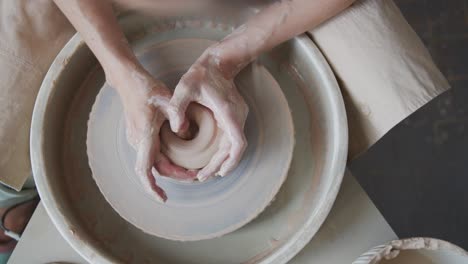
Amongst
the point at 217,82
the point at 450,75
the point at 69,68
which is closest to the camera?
the point at 217,82

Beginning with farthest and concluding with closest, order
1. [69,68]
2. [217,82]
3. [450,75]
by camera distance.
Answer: [450,75], [69,68], [217,82]

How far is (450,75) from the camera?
2.26 metres

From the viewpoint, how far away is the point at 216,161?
1.15 meters

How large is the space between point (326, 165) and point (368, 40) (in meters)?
0.31

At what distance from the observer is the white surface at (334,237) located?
126 cm

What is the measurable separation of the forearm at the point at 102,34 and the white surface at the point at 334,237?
1.35ft

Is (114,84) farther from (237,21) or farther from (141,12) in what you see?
(237,21)

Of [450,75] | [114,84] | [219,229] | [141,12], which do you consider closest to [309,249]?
[219,229]

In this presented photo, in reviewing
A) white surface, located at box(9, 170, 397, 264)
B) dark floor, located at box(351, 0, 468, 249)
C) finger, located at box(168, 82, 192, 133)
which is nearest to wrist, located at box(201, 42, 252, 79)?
finger, located at box(168, 82, 192, 133)

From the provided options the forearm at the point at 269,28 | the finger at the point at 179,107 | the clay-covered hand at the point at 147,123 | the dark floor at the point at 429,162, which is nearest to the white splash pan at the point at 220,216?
the forearm at the point at 269,28

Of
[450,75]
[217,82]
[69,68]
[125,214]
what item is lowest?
[450,75]

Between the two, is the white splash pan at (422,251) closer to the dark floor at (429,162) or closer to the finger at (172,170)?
the finger at (172,170)

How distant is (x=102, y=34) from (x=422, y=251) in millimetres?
886

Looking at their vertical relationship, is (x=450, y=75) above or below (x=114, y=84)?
below
